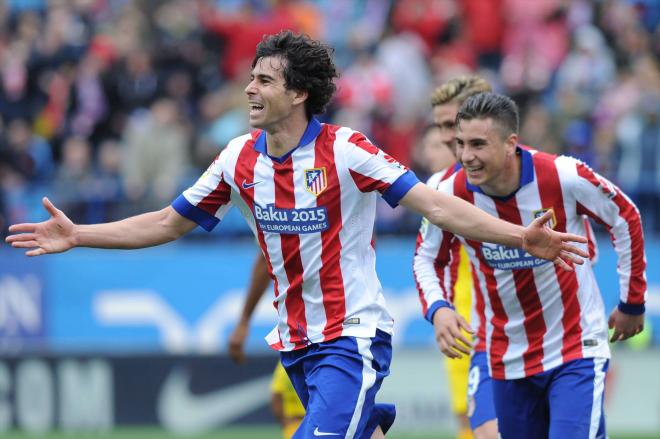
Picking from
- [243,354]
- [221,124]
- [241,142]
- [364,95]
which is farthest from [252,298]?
[364,95]

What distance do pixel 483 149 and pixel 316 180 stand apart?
0.92 m

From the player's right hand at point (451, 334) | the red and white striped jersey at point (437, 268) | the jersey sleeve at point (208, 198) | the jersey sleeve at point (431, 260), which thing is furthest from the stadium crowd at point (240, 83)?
the jersey sleeve at point (208, 198)

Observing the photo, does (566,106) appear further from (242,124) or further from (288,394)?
(288,394)

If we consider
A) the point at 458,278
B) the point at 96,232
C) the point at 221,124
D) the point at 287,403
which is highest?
the point at 221,124

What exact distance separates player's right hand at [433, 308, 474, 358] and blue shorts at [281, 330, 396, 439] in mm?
300

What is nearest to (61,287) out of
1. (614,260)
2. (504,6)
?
(614,260)

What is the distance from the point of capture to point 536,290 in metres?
6.73

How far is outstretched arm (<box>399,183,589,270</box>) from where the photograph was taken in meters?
5.73

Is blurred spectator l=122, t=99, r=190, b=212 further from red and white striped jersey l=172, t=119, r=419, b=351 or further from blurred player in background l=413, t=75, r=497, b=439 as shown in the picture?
red and white striped jersey l=172, t=119, r=419, b=351

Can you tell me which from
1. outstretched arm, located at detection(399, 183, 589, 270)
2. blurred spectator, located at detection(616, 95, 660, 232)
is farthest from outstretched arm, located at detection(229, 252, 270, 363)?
blurred spectator, located at detection(616, 95, 660, 232)

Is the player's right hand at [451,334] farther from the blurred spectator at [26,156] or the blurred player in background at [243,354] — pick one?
the blurred spectator at [26,156]

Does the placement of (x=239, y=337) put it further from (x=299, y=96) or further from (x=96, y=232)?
(x=299, y=96)

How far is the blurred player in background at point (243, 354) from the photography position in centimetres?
786

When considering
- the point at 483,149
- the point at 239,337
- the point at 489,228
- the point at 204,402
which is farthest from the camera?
the point at 204,402
